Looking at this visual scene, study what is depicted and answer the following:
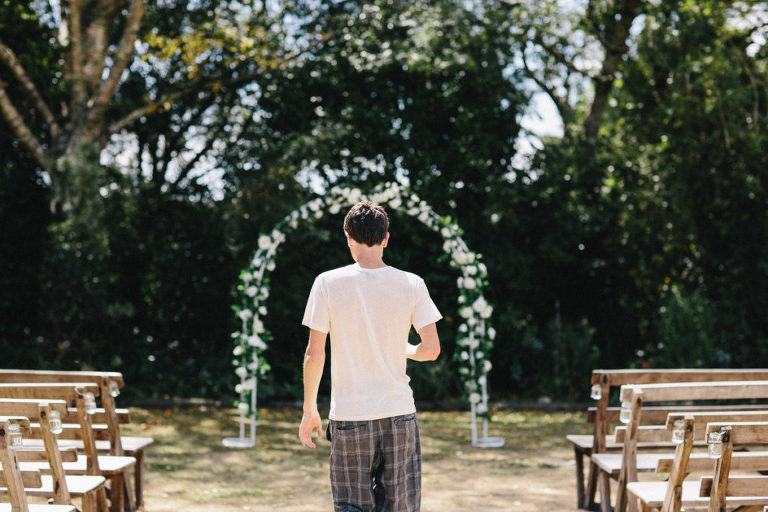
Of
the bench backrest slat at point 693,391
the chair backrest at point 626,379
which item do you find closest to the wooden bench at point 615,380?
the chair backrest at point 626,379

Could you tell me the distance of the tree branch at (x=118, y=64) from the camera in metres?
11.9

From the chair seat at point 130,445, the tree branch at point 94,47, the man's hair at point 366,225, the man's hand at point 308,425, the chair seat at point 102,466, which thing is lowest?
the chair seat at point 130,445

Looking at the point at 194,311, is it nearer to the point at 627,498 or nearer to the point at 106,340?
the point at 106,340

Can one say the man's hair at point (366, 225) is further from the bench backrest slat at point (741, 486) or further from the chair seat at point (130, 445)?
the chair seat at point (130, 445)

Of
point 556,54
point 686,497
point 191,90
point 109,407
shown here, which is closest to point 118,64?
point 191,90

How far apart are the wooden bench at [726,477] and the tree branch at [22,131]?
10.2 metres

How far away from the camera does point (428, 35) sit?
43.5 ft

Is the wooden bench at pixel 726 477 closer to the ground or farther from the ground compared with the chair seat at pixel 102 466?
farther from the ground

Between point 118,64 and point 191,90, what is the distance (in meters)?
1.59

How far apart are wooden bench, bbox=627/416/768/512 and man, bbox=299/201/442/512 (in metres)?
1.33

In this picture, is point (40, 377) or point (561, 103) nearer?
point (40, 377)

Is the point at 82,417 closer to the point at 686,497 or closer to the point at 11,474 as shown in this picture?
the point at 11,474

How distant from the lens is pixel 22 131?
11.9 meters

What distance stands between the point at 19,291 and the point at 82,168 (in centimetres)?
264
